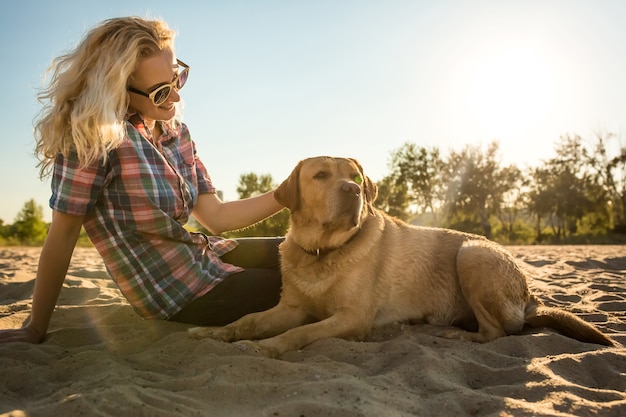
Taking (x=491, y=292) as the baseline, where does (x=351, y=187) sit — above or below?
above

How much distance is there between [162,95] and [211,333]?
6.01 feet

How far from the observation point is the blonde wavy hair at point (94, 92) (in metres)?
3.06

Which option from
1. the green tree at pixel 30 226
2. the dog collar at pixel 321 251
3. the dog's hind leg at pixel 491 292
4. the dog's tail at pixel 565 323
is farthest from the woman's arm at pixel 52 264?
the green tree at pixel 30 226

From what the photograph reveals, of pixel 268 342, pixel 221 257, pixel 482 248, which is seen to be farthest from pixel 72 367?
pixel 482 248

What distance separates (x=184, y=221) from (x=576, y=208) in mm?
40091

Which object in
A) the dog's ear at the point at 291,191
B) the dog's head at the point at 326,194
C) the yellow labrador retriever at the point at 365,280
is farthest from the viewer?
the dog's ear at the point at 291,191

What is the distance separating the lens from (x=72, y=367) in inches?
111

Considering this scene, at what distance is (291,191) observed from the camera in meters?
4.03

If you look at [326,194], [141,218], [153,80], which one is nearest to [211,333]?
[141,218]

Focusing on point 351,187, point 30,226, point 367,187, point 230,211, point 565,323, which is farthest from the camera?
point 30,226

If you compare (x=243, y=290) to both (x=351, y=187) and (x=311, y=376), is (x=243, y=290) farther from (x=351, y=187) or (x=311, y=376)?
(x=311, y=376)

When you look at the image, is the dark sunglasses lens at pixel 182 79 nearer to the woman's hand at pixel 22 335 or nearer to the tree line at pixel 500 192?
the woman's hand at pixel 22 335

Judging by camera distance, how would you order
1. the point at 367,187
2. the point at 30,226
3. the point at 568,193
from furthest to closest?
1. the point at 568,193
2. the point at 30,226
3. the point at 367,187

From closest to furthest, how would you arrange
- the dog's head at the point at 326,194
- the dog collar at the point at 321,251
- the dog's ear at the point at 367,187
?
the dog's head at the point at 326,194, the dog collar at the point at 321,251, the dog's ear at the point at 367,187
